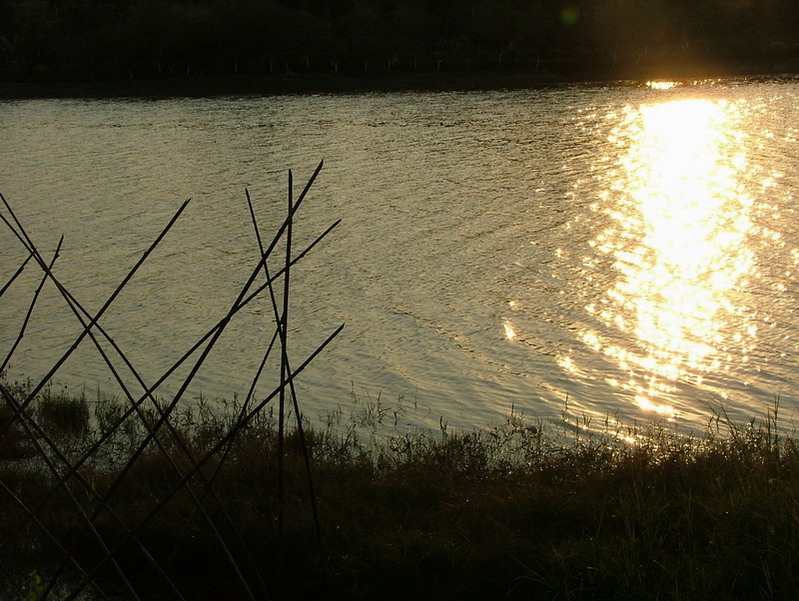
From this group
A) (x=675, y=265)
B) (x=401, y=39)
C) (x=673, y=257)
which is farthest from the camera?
(x=401, y=39)

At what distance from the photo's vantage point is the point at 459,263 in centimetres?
1856

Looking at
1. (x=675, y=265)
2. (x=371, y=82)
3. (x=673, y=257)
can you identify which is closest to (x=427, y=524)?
(x=675, y=265)

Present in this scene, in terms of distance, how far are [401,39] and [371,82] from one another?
1690cm

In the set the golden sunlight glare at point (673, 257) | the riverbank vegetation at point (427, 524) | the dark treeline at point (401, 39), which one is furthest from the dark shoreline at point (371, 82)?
the riverbank vegetation at point (427, 524)

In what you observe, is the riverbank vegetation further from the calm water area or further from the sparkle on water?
the sparkle on water

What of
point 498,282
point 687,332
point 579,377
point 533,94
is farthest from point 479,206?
point 533,94

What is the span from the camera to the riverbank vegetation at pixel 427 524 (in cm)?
583

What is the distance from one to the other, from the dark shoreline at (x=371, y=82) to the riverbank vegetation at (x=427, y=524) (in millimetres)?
57470

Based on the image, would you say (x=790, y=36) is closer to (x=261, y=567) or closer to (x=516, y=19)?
(x=516, y=19)

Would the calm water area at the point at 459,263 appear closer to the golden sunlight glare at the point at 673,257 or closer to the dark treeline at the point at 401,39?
the golden sunlight glare at the point at 673,257

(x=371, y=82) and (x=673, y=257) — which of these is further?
(x=371, y=82)

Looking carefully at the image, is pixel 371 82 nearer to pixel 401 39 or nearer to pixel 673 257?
pixel 401 39

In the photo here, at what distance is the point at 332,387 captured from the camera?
12.2 meters

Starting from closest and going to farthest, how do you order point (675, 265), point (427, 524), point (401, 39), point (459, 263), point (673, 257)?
1. point (427, 524)
2. point (675, 265)
3. point (673, 257)
4. point (459, 263)
5. point (401, 39)
